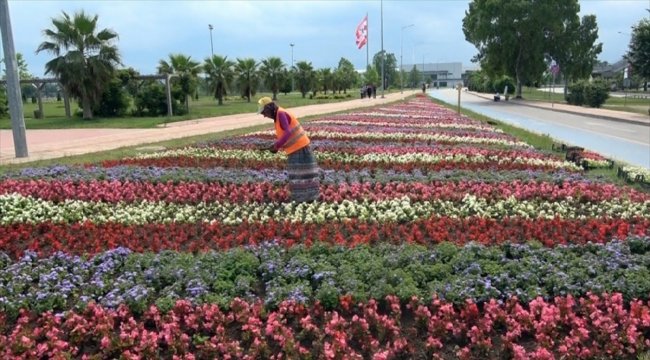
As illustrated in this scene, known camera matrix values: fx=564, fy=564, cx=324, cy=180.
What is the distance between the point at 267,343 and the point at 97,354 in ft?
3.59

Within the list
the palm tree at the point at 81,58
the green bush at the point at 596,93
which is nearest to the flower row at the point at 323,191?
the palm tree at the point at 81,58

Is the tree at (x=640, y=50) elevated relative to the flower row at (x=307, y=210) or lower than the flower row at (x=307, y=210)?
elevated

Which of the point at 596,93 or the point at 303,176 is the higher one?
the point at 596,93

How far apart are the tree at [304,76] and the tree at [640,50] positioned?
39.0m

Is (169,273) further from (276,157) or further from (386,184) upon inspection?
(276,157)

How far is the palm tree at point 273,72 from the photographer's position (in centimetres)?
5428

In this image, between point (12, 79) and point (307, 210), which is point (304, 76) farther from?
point (307, 210)

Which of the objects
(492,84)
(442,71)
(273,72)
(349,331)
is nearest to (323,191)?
(349,331)

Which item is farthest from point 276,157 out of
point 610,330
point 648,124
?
point 648,124

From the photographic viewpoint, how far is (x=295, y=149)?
7.53 m

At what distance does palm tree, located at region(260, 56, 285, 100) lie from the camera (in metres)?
54.3

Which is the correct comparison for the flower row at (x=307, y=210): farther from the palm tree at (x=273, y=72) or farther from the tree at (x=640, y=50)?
the palm tree at (x=273, y=72)

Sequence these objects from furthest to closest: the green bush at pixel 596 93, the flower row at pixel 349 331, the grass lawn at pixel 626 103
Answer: the green bush at pixel 596 93, the grass lawn at pixel 626 103, the flower row at pixel 349 331

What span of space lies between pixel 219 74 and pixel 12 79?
3426cm
